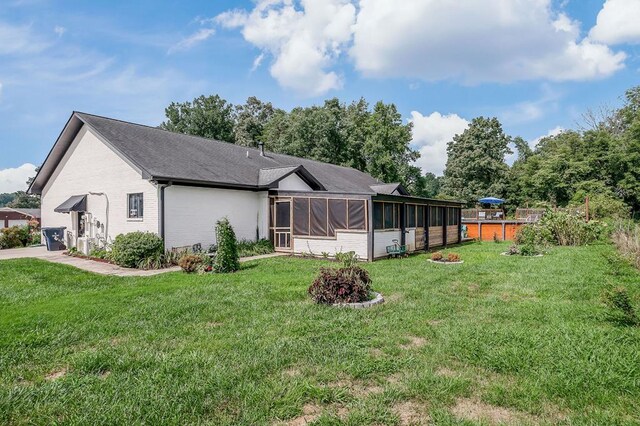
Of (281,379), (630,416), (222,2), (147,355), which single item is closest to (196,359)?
(147,355)

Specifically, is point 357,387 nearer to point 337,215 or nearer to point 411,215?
point 337,215

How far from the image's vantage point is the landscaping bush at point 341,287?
20.8 ft

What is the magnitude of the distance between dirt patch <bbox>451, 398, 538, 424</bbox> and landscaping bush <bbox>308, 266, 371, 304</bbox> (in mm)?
3222

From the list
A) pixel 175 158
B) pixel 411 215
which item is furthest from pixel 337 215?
pixel 175 158

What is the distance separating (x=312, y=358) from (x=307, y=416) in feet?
3.57

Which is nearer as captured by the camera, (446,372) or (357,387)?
(357,387)

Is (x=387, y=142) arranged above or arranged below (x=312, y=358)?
above

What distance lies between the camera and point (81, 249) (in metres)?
14.7

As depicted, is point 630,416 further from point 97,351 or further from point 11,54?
point 11,54

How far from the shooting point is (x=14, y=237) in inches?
703

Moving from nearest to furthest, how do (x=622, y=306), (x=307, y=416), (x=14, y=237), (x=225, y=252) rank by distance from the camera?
(x=307, y=416) < (x=622, y=306) < (x=225, y=252) < (x=14, y=237)

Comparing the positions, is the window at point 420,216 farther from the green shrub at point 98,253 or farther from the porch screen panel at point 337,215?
the green shrub at point 98,253

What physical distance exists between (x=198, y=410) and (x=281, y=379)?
0.85 m

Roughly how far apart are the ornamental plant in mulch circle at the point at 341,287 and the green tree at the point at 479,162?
36709 millimetres
